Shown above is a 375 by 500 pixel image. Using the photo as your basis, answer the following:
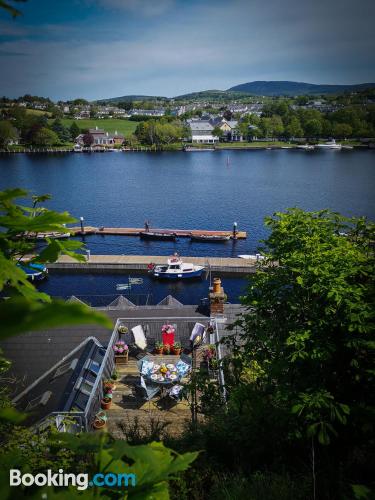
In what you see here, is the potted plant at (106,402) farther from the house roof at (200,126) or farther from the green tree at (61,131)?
the house roof at (200,126)

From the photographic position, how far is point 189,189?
77438mm

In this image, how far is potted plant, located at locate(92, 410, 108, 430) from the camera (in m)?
10.0

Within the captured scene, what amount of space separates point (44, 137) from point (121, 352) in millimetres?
144449

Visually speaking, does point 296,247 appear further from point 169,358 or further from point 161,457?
point 169,358

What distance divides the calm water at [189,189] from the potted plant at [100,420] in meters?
23.1

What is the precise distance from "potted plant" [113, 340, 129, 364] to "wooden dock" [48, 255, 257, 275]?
23.7 meters

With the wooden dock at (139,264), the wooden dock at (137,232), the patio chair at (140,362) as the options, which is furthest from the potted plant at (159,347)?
the wooden dock at (137,232)

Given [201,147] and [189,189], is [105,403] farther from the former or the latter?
[201,147]

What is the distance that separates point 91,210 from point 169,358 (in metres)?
52.8

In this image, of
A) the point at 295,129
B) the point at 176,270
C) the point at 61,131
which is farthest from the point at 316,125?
the point at 176,270

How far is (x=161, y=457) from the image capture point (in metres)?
1.85

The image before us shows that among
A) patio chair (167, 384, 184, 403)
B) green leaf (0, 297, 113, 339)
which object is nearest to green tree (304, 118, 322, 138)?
patio chair (167, 384, 184, 403)

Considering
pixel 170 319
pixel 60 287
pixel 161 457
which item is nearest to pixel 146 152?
pixel 60 287

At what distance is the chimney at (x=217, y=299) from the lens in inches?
570
